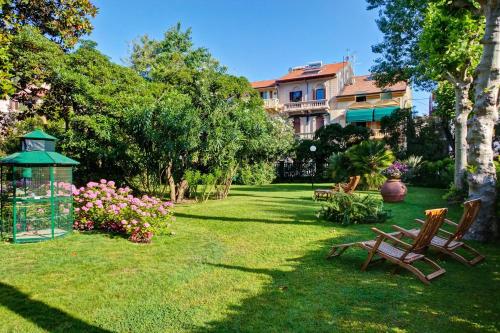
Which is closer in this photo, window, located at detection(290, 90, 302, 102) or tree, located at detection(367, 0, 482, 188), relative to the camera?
tree, located at detection(367, 0, 482, 188)

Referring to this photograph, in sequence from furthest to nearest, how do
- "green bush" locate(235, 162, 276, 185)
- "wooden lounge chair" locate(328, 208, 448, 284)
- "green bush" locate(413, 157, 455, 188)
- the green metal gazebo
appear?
"green bush" locate(413, 157, 455, 188) → "green bush" locate(235, 162, 276, 185) → the green metal gazebo → "wooden lounge chair" locate(328, 208, 448, 284)

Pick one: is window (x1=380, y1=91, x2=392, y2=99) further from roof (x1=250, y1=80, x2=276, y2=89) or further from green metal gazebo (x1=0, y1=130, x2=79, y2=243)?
green metal gazebo (x1=0, y1=130, x2=79, y2=243)

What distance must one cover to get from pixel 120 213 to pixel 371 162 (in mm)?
14778

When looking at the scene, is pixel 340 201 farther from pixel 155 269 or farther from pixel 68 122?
pixel 68 122

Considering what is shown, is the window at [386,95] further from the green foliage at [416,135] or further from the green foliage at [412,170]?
the green foliage at [412,170]

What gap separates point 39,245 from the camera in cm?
677

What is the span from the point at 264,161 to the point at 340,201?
8857 mm

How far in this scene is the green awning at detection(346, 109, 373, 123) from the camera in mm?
34188

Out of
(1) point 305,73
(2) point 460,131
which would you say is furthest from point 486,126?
(1) point 305,73

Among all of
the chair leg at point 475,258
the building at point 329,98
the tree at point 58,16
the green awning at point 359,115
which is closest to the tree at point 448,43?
the chair leg at point 475,258

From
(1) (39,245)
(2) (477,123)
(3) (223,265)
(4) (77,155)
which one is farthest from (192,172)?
(2) (477,123)

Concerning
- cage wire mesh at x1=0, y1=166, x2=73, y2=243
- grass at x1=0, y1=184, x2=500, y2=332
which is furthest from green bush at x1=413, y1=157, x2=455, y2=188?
cage wire mesh at x1=0, y1=166, x2=73, y2=243

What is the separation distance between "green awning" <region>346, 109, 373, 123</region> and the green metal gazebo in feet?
103

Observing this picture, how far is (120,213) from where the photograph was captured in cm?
761
